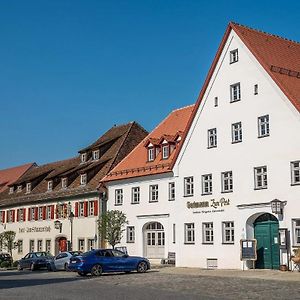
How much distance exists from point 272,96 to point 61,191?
26038mm

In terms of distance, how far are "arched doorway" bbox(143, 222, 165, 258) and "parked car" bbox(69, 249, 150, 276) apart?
9195 mm

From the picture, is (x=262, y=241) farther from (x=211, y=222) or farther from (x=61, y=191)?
(x=61, y=191)

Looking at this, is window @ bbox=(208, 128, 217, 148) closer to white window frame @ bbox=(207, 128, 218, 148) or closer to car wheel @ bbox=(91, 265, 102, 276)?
white window frame @ bbox=(207, 128, 218, 148)

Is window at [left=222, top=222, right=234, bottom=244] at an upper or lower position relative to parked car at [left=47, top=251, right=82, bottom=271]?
upper

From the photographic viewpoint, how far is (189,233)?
36375 millimetres

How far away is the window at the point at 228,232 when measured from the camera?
109 feet

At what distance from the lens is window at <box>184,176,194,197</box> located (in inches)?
1430

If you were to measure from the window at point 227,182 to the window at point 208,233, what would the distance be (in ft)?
→ 8.30

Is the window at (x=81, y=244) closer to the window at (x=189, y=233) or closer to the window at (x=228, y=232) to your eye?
the window at (x=189, y=233)

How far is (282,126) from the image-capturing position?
3019 cm

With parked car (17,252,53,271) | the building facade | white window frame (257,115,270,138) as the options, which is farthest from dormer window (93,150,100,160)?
white window frame (257,115,270,138)

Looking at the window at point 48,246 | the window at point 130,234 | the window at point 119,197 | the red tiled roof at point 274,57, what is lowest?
the window at point 48,246

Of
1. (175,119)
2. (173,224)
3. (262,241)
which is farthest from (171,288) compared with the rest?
(175,119)

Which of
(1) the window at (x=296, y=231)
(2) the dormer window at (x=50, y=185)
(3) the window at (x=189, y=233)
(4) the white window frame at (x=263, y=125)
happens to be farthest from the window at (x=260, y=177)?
(2) the dormer window at (x=50, y=185)
